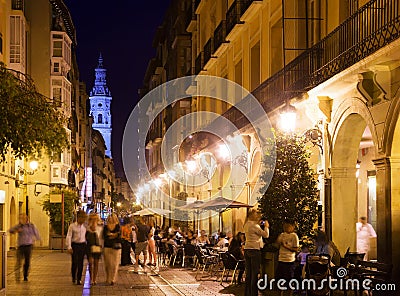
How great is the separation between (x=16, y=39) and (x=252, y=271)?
105ft

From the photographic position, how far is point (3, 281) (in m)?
16.5

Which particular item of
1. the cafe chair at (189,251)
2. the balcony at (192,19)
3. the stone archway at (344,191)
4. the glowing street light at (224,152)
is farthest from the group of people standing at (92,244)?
the balcony at (192,19)

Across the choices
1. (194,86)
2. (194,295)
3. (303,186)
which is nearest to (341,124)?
(303,186)

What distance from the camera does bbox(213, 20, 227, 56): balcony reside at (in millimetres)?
35406

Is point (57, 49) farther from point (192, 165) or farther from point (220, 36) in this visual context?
point (220, 36)

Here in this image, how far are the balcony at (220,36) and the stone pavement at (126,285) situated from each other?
37.9 feet

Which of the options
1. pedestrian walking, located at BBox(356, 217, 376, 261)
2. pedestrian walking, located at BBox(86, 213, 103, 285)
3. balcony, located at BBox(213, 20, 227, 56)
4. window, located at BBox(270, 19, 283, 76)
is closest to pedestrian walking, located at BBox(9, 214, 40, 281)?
pedestrian walking, located at BBox(86, 213, 103, 285)

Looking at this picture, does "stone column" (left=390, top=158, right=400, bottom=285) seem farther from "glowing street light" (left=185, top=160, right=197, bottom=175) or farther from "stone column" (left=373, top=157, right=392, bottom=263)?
"glowing street light" (left=185, top=160, right=197, bottom=175)

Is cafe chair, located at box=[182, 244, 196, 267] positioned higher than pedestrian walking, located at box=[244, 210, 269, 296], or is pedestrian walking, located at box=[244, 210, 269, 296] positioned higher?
pedestrian walking, located at box=[244, 210, 269, 296]

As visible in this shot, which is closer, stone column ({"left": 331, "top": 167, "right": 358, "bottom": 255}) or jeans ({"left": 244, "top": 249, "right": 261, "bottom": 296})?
jeans ({"left": 244, "top": 249, "right": 261, "bottom": 296})

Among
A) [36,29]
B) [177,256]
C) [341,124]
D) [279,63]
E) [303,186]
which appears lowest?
[177,256]

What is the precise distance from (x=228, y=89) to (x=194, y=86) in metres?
11.7

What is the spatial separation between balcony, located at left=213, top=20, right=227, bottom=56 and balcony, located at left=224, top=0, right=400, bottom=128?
10.3m

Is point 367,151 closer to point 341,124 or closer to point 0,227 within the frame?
point 341,124
